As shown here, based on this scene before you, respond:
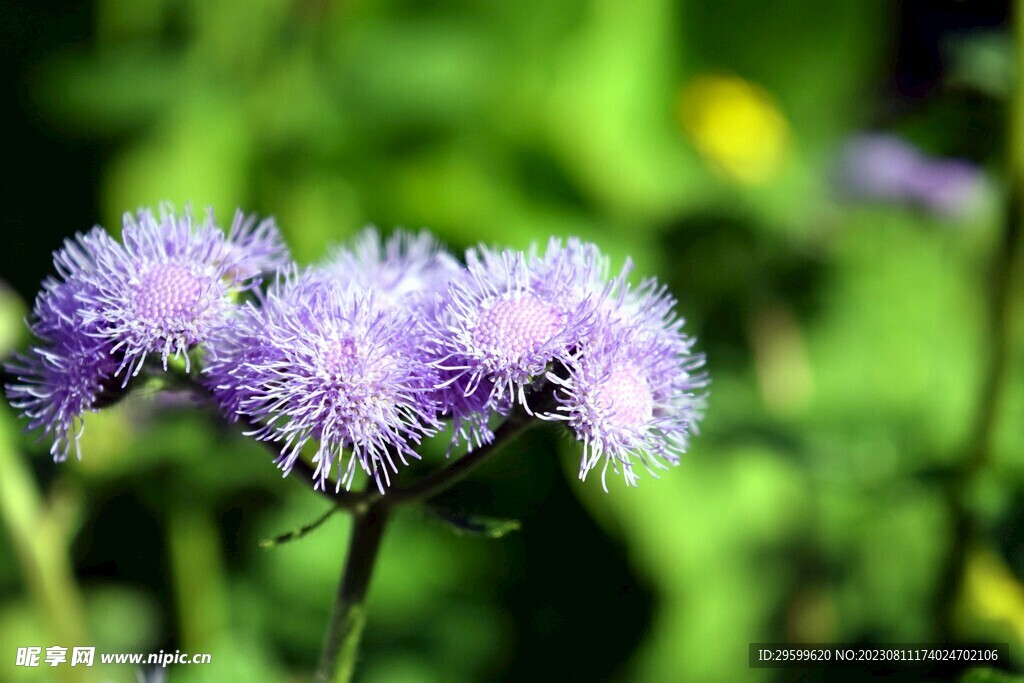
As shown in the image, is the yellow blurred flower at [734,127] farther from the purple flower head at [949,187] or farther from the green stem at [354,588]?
the green stem at [354,588]

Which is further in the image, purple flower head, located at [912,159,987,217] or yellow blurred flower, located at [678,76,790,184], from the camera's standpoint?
yellow blurred flower, located at [678,76,790,184]

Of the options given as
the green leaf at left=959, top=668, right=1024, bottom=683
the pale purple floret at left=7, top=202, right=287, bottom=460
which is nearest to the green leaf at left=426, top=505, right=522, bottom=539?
the pale purple floret at left=7, top=202, right=287, bottom=460

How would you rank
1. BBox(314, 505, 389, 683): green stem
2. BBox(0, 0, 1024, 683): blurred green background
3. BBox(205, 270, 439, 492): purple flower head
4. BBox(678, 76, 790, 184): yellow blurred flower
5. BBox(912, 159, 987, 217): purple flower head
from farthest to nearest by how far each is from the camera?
1. BBox(678, 76, 790, 184): yellow blurred flower
2. BBox(912, 159, 987, 217): purple flower head
3. BBox(0, 0, 1024, 683): blurred green background
4. BBox(314, 505, 389, 683): green stem
5. BBox(205, 270, 439, 492): purple flower head

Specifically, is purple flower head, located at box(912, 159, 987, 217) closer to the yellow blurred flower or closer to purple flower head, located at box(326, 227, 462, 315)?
the yellow blurred flower

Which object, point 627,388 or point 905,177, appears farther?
point 905,177

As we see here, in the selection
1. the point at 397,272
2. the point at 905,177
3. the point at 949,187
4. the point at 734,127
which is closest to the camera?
the point at 397,272

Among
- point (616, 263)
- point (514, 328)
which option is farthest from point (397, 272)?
point (616, 263)

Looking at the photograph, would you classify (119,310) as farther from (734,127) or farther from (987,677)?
(734,127)

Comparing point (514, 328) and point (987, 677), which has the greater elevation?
point (514, 328)
